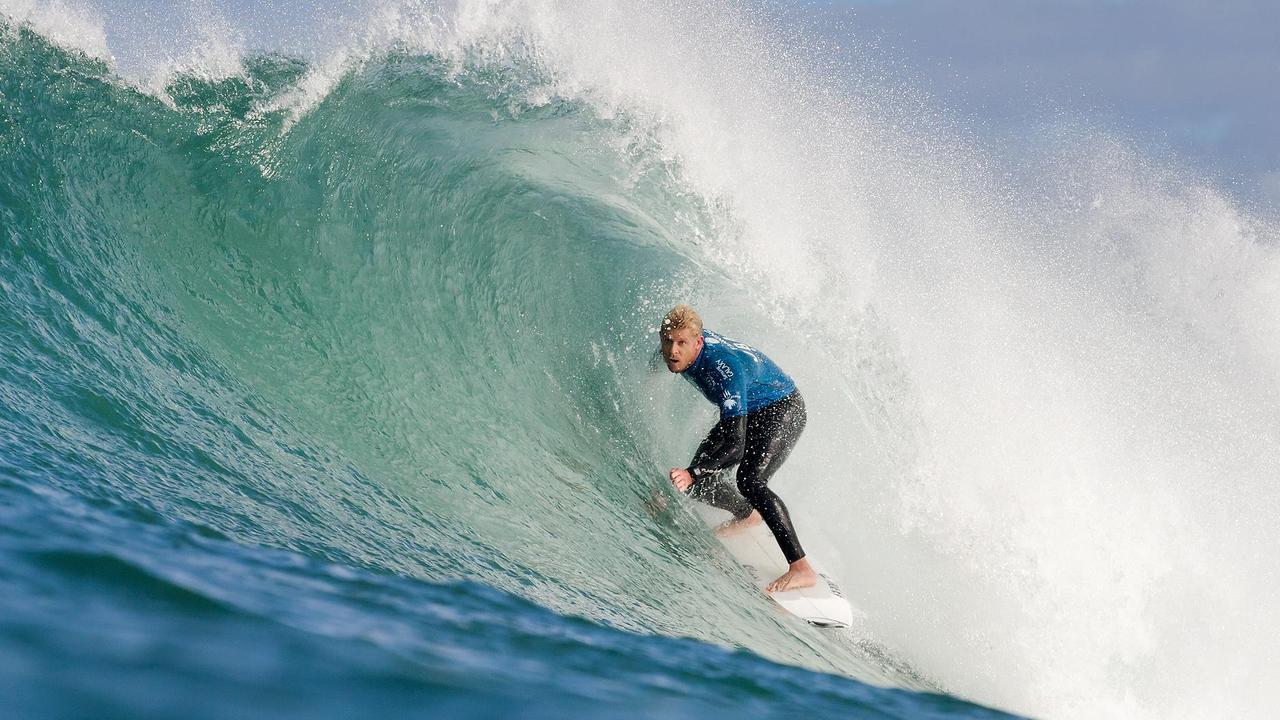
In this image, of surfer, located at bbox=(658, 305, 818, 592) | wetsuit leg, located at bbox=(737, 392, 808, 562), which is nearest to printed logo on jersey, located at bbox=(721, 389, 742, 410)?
surfer, located at bbox=(658, 305, 818, 592)

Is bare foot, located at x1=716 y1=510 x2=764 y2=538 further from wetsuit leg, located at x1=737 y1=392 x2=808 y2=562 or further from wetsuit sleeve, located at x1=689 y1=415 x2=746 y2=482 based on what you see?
wetsuit sleeve, located at x1=689 y1=415 x2=746 y2=482

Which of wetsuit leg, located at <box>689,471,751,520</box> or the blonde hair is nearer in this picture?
the blonde hair

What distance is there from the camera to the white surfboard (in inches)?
206

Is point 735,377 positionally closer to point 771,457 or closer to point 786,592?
point 771,457

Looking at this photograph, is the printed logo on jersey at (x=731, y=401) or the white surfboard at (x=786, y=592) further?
the printed logo on jersey at (x=731, y=401)

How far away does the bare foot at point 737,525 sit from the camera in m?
5.80

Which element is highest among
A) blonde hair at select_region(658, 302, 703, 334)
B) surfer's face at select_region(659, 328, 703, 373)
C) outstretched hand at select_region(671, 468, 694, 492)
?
blonde hair at select_region(658, 302, 703, 334)

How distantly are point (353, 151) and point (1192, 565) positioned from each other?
7.76 metres

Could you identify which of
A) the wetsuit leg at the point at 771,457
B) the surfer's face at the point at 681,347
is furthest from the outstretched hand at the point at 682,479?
the surfer's face at the point at 681,347

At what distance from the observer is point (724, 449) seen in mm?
5348

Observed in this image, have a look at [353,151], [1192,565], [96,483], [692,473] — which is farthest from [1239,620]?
[353,151]

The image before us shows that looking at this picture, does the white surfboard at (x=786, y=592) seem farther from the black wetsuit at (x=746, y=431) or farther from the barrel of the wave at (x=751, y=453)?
the black wetsuit at (x=746, y=431)

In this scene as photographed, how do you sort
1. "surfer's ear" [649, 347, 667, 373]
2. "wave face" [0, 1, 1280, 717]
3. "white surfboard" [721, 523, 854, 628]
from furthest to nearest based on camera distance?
"surfer's ear" [649, 347, 667, 373], "white surfboard" [721, 523, 854, 628], "wave face" [0, 1, 1280, 717]

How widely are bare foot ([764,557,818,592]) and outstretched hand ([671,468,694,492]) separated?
746 millimetres
